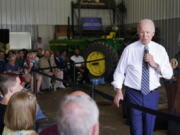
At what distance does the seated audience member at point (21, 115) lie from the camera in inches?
76.4

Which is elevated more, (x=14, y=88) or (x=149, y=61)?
(x=149, y=61)

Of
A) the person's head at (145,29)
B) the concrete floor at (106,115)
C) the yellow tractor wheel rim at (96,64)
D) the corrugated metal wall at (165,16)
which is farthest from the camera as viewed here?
the corrugated metal wall at (165,16)

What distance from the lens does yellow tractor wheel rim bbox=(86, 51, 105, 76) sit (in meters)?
8.09

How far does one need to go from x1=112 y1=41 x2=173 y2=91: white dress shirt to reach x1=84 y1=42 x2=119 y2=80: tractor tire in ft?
15.4

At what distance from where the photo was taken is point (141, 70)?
2936 mm

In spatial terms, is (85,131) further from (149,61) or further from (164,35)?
(164,35)

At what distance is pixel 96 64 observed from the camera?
8273 millimetres

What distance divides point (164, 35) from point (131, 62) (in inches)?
377

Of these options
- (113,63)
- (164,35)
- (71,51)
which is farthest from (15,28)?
(113,63)

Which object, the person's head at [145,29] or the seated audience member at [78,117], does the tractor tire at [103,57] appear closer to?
the person's head at [145,29]

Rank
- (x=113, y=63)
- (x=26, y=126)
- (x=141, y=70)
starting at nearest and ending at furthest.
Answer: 1. (x=26, y=126)
2. (x=141, y=70)
3. (x=113, y=63)

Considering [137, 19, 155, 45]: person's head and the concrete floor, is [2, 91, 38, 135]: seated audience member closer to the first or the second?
[137, 19, 155, 45]: person's head

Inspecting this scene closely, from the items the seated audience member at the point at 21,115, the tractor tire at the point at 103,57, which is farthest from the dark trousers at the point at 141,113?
the tractor tire at the point at 103,57

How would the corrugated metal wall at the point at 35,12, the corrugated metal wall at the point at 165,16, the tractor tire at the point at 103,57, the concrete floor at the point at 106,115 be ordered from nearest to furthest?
the concrete floor at the point at 106,115, the tractor tire at the point at 103,57, the corrugated metal wall at the point at 165,16, the corrugated metal wall at the point at 35,12
